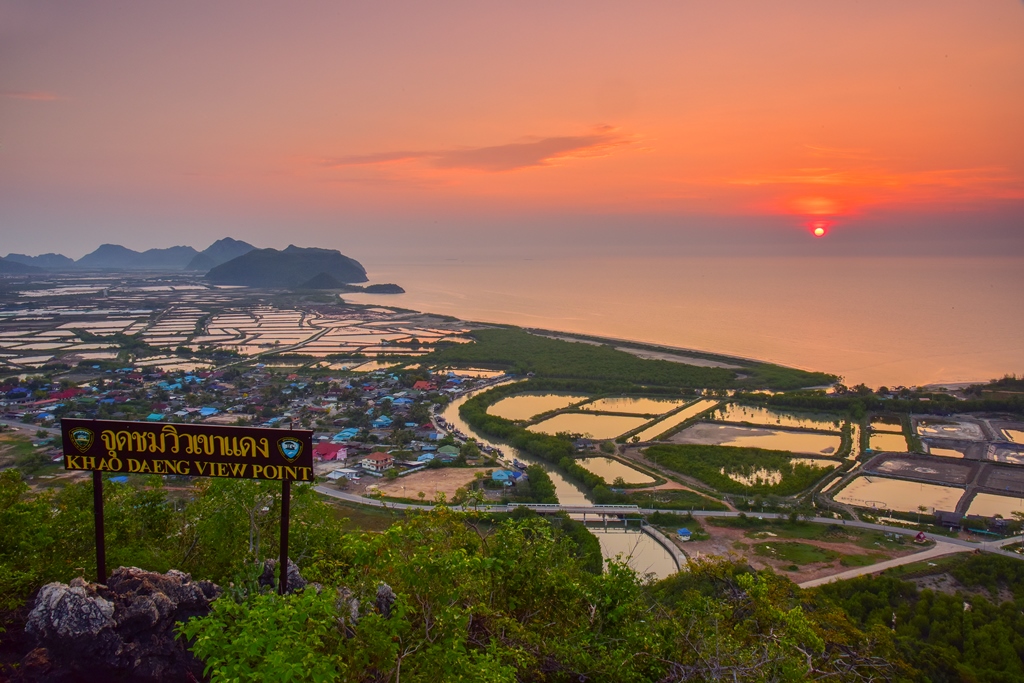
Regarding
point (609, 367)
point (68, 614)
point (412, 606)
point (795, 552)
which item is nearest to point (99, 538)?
point (68, 614)

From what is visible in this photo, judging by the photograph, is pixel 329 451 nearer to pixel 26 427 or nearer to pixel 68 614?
pixel 26 427

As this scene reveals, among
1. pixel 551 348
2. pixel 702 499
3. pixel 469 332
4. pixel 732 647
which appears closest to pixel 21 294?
pixel 469 332

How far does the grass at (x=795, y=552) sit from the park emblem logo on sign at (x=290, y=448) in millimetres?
15062

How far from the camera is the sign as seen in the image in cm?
588

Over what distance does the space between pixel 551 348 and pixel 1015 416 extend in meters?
27.7

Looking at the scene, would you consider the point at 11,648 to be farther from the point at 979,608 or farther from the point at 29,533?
the point at 979,608

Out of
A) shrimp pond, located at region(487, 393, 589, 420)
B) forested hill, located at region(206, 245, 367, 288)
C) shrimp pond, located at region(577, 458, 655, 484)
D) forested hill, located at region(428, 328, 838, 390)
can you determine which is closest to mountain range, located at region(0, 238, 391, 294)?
forested hill, located at region(206, 245, 367, 288)

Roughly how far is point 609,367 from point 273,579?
35.7 metres

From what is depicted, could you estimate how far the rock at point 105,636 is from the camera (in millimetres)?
5605

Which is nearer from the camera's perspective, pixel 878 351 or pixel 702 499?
pixel 702 499

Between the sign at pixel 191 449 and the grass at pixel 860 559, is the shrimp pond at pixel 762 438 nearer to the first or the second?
the grass at pixel 860 559

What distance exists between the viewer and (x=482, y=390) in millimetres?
36281

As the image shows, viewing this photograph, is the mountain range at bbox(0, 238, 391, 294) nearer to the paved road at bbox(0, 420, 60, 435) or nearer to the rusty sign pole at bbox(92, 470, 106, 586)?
the paved road at bbox(0, 420, 60, 435)

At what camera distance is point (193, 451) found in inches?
235
